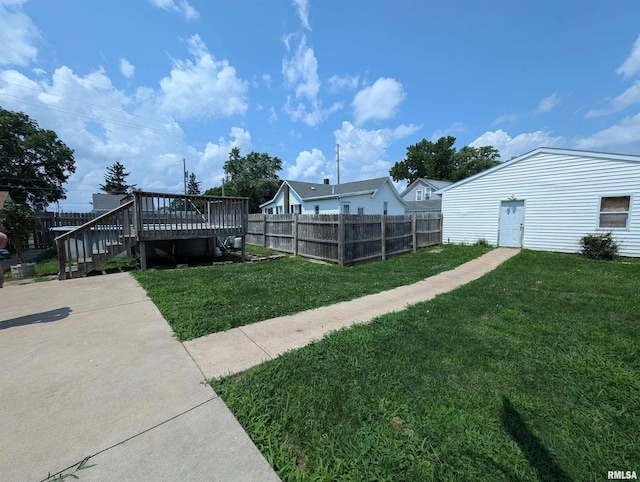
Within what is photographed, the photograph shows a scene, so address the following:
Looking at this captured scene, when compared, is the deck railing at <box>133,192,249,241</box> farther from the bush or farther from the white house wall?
the bush

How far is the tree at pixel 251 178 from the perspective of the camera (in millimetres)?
37662

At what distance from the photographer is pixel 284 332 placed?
3559 millimetres

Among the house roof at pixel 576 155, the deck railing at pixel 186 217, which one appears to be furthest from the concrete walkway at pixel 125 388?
the house roof at pixel 576 155

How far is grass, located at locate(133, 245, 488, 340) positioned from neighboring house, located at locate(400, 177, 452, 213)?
21.0 metres

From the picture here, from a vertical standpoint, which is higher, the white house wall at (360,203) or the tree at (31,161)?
the tree at (31,161)

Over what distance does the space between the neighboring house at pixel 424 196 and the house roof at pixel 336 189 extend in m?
6.14

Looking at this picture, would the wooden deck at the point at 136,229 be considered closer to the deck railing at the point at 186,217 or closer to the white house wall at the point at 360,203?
the deck railing at the point at 186,217

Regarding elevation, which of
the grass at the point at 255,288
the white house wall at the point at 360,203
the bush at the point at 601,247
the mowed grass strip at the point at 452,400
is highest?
the white house wall at the point at 360,203

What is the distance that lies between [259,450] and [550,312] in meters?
4.98

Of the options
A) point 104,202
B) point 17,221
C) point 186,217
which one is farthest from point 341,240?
point 104,202

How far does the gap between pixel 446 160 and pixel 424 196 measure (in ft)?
69.8

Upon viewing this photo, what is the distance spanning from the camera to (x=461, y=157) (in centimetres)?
4775

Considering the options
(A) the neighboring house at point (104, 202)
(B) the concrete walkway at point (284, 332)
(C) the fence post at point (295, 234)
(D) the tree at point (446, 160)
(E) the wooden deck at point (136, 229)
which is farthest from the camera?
(D) the tree at point (446, 160)

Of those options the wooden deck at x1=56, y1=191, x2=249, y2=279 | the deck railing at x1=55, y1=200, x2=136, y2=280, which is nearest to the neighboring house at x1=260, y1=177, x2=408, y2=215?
the wooden deck at x1=56, y1=191, x2=249, y2=279
